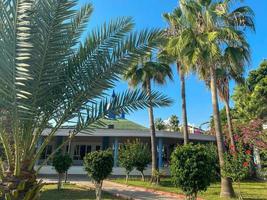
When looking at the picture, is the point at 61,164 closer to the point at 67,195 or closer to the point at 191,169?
the point at 67,195

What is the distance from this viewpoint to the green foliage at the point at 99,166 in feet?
49.1

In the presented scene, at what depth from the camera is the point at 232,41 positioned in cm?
1541

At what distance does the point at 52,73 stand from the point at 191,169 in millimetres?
6583

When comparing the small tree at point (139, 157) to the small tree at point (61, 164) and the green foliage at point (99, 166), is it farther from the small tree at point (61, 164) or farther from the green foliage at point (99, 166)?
the green foliage at point (99, 166)

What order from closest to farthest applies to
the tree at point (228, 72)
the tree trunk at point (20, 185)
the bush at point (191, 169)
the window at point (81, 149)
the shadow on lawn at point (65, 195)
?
1. the tree trunk at point (20, 185)
2. the bush at point (191, 169)
3. the shadow on lawn at point (65, 195)
4. the tree at point (228, 72)
5. the window at point (81, 149)

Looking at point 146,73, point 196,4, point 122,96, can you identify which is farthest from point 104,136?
point 122,96

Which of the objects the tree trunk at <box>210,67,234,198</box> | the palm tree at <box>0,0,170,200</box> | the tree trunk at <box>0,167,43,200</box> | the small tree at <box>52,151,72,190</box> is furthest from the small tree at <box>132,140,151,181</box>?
the tree trunk at <box>0,167,43,200</box>

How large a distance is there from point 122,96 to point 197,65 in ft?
33.3

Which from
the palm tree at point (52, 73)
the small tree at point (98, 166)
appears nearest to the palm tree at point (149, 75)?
the small tree at point (98, 166)

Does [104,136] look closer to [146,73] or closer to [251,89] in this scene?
[146,73]

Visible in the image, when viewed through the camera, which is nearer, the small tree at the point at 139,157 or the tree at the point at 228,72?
the tree at the point at 228,72

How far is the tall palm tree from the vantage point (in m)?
14.8

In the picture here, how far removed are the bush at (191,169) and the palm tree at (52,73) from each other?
4.33 metres

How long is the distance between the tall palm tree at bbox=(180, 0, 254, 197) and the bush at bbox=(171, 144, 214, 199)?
3845 millimetres
